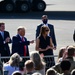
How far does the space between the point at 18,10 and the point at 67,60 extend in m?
25.3

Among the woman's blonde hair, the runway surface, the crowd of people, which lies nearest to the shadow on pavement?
the runway surface

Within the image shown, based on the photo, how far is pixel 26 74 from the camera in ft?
37.0

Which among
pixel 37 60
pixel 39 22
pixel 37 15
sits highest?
pixel 37 60

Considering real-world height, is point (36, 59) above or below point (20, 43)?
above

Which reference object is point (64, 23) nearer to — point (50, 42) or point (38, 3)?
point (38, 3)

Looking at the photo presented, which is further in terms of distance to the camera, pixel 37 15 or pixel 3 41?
pixel 37 15

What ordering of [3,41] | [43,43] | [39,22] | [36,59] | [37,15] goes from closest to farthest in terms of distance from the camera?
[36,59], [43,43], [3,41], [39,22], [37,15]

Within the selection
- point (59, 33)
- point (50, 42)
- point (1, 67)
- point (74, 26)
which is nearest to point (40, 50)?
point (50, 42)

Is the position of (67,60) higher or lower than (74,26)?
higher

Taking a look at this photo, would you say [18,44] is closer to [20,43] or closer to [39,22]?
[20,43]

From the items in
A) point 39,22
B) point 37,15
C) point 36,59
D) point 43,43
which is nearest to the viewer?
point 36,59

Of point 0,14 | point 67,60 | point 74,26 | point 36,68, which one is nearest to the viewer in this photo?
point 67,60

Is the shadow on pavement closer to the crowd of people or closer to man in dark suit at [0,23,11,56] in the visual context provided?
the crowd of people

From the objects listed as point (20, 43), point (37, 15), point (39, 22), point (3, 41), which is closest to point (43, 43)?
point (20, 43)
